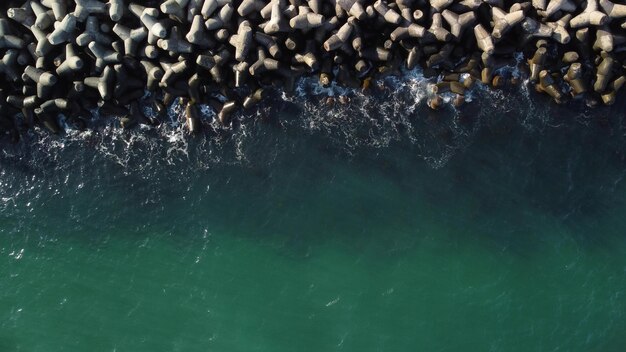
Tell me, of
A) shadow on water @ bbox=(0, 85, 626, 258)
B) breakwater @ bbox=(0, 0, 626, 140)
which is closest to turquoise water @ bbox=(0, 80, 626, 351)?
shadow on water @ bbox=(0, 85, 626, 258)

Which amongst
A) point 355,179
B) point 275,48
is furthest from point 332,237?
point 275,48

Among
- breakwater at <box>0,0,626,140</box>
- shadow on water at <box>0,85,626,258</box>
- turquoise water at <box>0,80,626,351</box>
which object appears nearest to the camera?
breakwater at <box>0,0,626,140</box>

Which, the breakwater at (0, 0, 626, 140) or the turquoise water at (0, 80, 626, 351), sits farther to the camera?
the turquoise water at (0, 80, 626, 351)

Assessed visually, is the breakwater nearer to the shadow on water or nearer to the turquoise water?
the shadow on water

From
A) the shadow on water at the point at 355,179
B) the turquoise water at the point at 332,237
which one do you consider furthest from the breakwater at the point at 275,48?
the turquoise water at the point at 332,237

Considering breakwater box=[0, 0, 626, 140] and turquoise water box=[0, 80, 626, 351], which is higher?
breakwater box=[0, 0, 626, 140]

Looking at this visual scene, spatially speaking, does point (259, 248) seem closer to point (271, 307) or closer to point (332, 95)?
point (271, 307)
